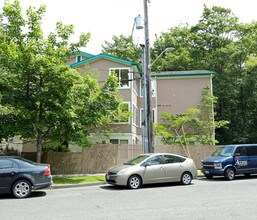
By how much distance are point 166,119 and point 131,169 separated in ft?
50.7

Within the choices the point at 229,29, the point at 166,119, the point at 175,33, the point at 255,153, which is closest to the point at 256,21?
the point at 229,29

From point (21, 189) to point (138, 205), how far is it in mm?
4619

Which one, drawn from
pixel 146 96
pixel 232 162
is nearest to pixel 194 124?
pixel 146 96

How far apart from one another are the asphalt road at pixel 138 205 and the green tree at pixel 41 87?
4.53m

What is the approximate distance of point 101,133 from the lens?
76.5 ft

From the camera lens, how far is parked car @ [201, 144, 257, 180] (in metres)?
15.3

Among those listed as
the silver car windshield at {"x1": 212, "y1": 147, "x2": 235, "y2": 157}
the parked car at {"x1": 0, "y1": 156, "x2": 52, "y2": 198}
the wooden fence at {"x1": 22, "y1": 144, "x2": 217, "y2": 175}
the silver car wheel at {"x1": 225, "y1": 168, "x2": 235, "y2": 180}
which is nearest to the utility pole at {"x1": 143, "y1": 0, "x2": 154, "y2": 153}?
the wooden fence at {"x1": 22, "y1": 144, "x2": 217, "y2": 175}

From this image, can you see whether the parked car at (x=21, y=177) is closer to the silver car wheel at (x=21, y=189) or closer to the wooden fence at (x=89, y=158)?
the silver car wheel at (x=21, y=189)

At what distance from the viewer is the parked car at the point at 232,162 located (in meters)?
15.3

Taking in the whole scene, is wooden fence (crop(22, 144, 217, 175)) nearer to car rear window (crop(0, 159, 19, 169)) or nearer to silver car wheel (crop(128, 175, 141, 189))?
silver car wheel (crop(128, 175, 141, 189))

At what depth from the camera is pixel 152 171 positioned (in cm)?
1308

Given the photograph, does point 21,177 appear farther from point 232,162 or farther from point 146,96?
point 232,162

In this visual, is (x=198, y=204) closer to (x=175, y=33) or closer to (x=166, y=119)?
(x=166, y=119)

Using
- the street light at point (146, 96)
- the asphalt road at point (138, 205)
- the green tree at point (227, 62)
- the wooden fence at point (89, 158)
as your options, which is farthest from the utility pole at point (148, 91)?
the green tree at point (227, 62)
